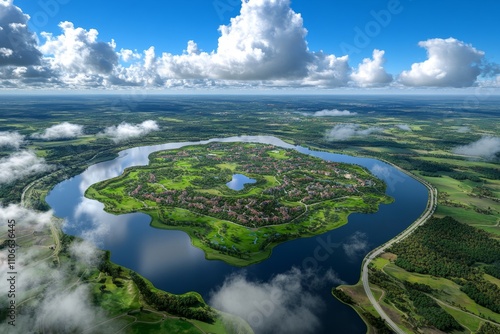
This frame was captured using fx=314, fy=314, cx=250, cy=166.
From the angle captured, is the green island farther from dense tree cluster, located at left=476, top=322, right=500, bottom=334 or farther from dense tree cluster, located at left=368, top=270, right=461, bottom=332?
dense tree cluster, located at left=476, top=322, right=500, bottom=334

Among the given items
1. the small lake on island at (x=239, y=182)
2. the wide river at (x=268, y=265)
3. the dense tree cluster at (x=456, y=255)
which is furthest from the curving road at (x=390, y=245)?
the small lake on island at (x=239, y=182)

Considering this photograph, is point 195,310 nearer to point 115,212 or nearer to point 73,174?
point 115,212

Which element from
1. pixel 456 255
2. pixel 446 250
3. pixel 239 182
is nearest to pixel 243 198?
pixel 239 182

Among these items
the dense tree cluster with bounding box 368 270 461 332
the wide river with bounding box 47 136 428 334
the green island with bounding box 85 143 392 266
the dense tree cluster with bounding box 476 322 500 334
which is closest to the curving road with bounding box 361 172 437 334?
the wide river with bounding box 47 136 428 334

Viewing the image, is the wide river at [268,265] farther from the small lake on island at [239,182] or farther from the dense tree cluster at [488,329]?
the small lake on island at [239,182]

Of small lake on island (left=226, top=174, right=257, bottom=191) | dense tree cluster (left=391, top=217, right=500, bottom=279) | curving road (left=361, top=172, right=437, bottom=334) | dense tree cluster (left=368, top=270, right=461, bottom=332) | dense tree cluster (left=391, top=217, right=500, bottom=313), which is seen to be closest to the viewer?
dense tree cluster (left=368, top=270, right=461, bottom=332)

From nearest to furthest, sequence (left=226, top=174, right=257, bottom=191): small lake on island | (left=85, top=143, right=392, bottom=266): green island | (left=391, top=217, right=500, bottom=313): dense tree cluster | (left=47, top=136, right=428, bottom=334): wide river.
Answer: (left=47, top=136, right=428, bottom=334): wide river < (left=391, top=217, right=500, bottom=313): dense tree cluster < (left=85, top=143, right=392, bottom=266): green island < (left=226, top=174, right=257, bottom=191): small lake on island

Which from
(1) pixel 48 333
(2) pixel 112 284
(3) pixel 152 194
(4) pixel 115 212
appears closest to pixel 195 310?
(2) pixel 112 284
